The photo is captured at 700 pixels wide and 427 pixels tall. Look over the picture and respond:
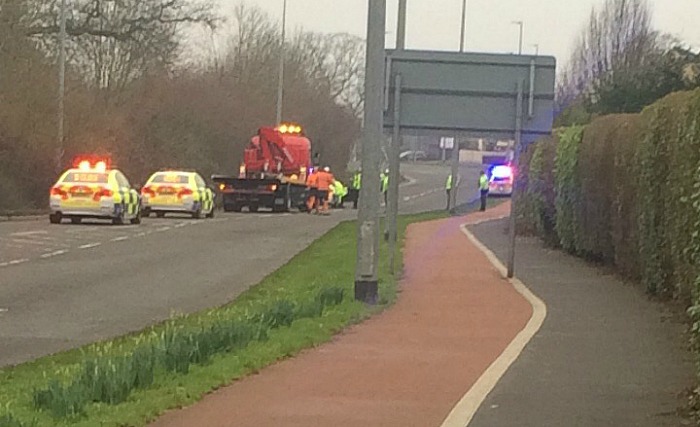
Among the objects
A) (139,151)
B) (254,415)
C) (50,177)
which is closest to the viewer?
(254,415)

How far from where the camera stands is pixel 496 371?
12203 mm

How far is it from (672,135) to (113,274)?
9202 mm

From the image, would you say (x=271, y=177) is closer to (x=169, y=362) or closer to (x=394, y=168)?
(x=394, y=168)

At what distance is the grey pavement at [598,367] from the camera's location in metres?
10.1

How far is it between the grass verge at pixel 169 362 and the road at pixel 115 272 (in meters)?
0.78

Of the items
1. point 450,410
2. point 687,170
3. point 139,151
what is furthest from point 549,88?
point 139,151

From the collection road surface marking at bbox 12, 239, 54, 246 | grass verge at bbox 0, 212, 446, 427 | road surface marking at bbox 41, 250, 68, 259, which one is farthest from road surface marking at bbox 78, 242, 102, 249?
grass verge at bbox 0, 212, 446, 427

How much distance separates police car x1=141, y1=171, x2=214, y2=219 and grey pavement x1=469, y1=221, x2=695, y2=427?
25160 millimetres

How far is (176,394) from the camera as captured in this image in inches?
399

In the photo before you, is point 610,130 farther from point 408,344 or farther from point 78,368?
point 78,368

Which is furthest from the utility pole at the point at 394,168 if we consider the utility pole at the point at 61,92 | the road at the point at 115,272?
the utility pole at the point at 61,92

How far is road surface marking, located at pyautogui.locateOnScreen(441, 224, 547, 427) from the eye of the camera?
988 cm

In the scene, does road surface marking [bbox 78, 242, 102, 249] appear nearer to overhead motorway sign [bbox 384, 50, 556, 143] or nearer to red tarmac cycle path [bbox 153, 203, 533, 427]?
overhead motorway sign [bbox 384, 50, 556, 143]

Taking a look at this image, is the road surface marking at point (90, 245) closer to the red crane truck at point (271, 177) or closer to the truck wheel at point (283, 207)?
the red crane truck at point (271, 177)
